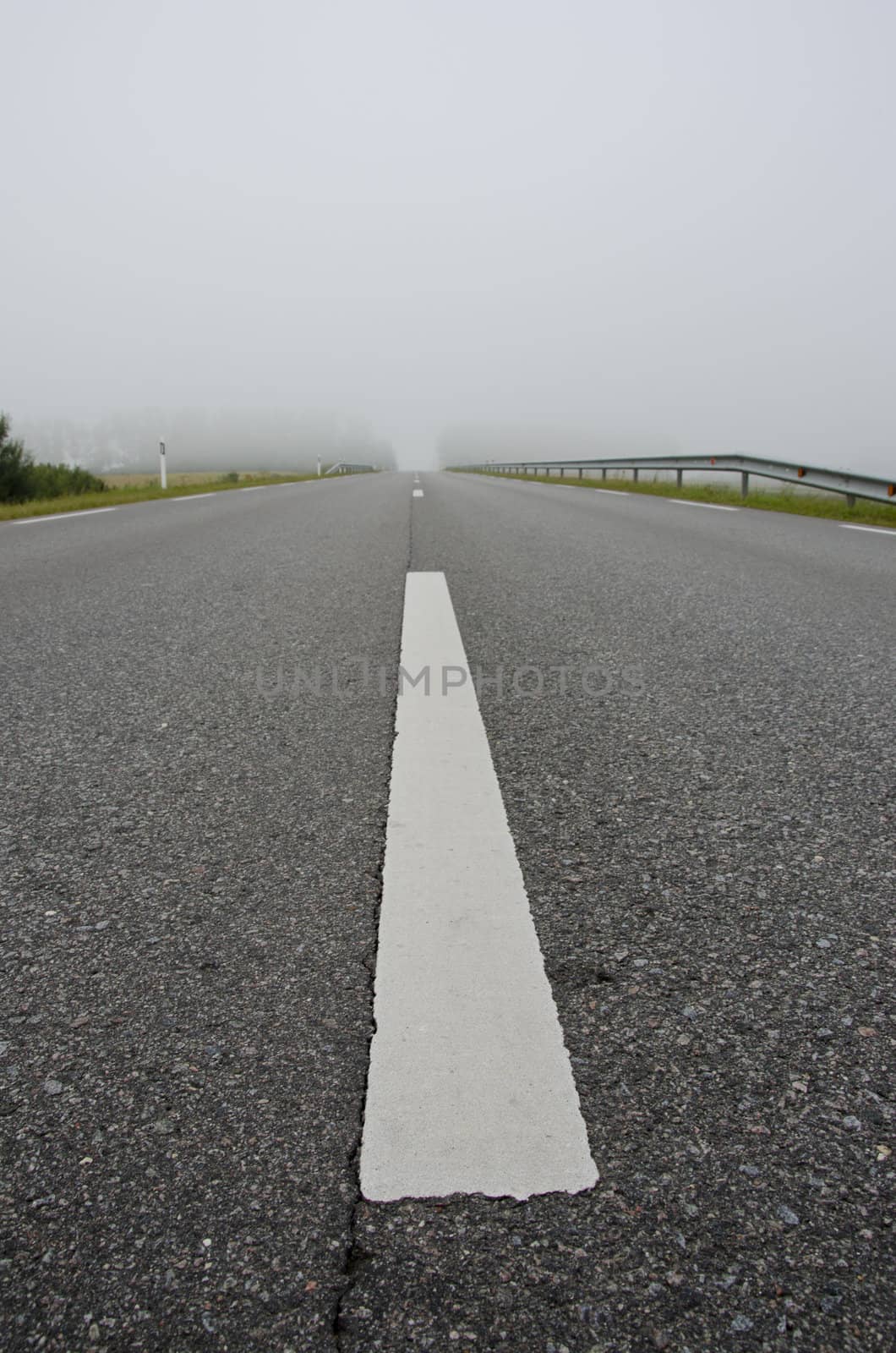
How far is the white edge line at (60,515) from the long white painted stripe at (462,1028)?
9.16 meters

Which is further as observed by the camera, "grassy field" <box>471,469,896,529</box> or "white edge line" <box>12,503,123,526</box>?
"grassy field" <box>471,469,896,529</box>

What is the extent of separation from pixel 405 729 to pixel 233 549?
476 cm

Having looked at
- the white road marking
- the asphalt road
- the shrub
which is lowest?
the asphalt road

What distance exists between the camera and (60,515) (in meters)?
10.9

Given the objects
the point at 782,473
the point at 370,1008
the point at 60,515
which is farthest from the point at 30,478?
the point at 370,1008

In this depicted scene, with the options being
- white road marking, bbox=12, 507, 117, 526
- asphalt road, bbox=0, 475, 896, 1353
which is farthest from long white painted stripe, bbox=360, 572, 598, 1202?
white road marking, bbox=12, 507, 117, 526

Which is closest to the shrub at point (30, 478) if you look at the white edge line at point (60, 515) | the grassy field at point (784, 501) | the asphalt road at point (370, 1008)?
the white edge line at point (60, 515)

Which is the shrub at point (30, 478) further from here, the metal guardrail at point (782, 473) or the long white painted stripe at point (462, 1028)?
the long white painted stripe at point (462, 1028)

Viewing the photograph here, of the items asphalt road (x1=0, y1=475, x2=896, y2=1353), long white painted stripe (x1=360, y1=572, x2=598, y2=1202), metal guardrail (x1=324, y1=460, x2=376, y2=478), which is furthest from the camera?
metal guardrail (x1=324, y1=460, x2=376, y2=478)

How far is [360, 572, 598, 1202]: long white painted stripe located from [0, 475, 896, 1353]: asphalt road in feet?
0.11

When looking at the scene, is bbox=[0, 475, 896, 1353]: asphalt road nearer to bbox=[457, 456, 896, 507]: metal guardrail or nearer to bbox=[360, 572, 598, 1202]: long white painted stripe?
bbox=[360, 572, 598, 1202]: long white painted stripe

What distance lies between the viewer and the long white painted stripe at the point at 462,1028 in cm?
96

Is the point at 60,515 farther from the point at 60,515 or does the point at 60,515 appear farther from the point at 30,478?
the point at 30,478

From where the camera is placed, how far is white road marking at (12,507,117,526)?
9703 mm
